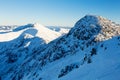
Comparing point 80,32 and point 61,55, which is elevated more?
point 80,32

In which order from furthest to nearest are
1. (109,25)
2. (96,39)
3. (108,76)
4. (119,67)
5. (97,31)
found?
1. (109,25)
2. (97,31)
3. (96,39)
4. (119,67)
5. (108,76)

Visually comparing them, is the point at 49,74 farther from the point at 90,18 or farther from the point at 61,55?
the point at 90,18

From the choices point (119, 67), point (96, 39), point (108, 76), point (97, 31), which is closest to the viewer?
point (108, 76)

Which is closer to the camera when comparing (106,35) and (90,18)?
(106,35)

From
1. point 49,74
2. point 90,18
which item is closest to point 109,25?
point 90,18

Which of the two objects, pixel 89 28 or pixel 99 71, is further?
pixel 89 28

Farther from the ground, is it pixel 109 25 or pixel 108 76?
pixel 108 76

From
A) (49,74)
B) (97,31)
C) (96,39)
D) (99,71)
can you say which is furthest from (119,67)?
(97,31)

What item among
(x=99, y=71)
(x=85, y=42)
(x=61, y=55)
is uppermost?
(x=99, y=71)

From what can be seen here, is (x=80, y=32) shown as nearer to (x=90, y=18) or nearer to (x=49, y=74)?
(x=90, y=18)
